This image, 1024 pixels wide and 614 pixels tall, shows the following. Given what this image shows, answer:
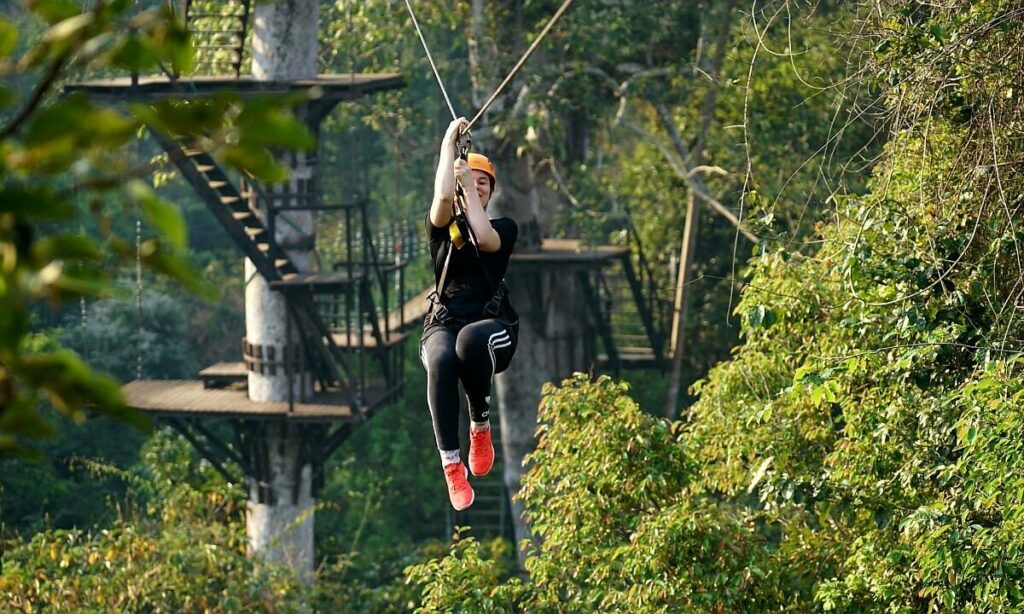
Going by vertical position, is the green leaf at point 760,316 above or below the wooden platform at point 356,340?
above

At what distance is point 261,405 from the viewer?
57.7 ft

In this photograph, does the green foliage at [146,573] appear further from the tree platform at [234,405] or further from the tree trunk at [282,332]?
the tree platform at [234,405]

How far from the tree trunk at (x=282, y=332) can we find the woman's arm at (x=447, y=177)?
370 inches

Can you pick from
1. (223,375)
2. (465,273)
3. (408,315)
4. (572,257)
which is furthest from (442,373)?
(408,315)

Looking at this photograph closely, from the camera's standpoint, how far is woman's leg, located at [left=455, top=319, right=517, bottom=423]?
792 cm

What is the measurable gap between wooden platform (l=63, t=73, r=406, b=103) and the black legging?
289 inches

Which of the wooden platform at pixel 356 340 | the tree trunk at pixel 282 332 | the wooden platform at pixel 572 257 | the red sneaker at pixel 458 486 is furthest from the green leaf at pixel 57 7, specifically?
the wooden platform at pixel 572 257

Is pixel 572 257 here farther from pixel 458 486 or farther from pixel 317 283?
pixel 458 486

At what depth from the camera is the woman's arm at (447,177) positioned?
7559 millimetres

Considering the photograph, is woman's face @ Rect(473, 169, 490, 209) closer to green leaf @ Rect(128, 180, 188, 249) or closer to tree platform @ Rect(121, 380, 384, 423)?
green leaf @ Rect(128, 180, 188, 249)

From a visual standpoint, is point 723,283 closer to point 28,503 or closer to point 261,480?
point 261,480

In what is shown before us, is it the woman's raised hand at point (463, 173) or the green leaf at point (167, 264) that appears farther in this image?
the woman's raised hand at point (463, 173)

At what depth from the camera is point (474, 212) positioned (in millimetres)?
7695

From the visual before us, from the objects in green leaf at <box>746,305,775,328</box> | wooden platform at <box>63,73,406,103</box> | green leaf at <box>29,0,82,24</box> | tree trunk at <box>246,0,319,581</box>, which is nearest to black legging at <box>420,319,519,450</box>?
green leaf at <box>746,305,775,328</box>
